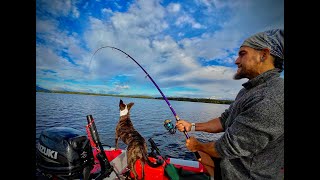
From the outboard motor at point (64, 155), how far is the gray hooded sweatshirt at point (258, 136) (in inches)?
65.2

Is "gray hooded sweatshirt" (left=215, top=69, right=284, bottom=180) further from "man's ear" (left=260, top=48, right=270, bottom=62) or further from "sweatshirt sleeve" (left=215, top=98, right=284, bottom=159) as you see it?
"man's ear" (left=260, top=48, right=270, bottom=62)

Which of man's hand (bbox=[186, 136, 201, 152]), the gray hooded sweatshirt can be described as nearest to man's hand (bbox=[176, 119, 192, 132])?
man's hand (bbox=[186, 136, 201, 152])

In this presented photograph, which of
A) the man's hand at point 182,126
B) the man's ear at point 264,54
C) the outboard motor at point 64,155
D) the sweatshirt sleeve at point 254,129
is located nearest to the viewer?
the sweatshirt sleeve at point 254,129

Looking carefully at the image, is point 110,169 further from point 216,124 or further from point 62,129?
point 216,124

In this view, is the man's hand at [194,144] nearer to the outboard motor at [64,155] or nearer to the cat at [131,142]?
the cat at [131,142]

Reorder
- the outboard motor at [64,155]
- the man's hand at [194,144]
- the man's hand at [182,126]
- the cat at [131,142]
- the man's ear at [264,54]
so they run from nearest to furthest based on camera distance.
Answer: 1. the man's ear at [264,54]
2. the man's hand at [194,144]
3. the outboard motor at [64,155]
4. the man's hand at [182,126]
5. the cat at [131,142]

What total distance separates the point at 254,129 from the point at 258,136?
61mm

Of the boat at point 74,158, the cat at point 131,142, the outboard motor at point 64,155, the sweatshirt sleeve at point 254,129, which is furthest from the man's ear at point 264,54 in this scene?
the outboard motor at point 64,155

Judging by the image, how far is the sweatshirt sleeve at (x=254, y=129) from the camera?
4.50 ft

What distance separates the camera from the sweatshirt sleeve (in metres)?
1.37

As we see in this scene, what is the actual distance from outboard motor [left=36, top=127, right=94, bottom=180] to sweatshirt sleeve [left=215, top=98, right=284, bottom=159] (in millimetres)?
1725

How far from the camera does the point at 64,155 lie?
2211 millimetres
